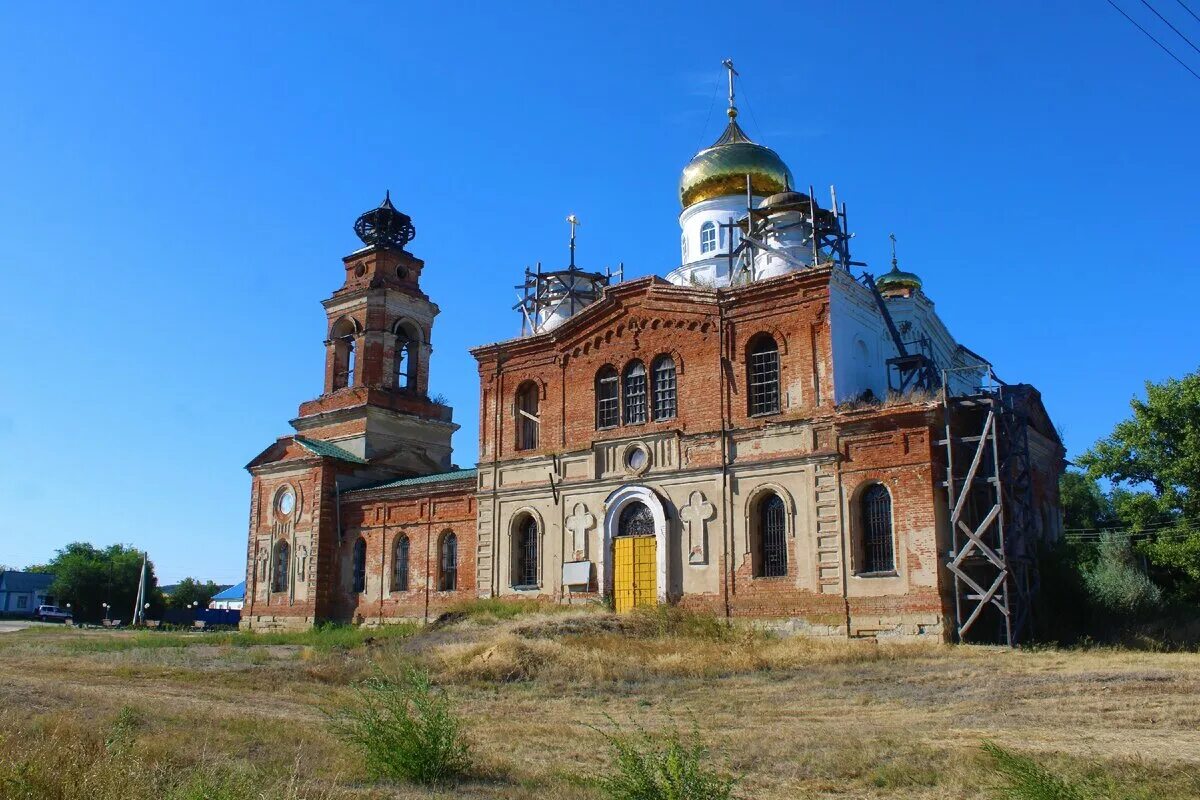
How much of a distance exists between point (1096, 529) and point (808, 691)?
3047 centimetres

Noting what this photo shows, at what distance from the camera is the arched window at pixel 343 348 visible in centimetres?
3847

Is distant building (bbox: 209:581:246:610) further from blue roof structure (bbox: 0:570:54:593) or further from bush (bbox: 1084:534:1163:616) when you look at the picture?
bush (bbox: 1084:534:1163:616)

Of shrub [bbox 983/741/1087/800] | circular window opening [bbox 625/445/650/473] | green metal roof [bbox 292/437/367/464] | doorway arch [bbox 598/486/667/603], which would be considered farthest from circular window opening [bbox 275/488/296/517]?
shrub [bbox 983/741/1087/800]

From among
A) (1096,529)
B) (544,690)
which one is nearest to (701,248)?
(544,690)

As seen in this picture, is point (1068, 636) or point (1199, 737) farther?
point (1068, 636)

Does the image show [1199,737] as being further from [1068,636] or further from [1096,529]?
[1096,529]

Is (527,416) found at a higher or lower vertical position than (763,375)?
lower

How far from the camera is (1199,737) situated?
10.9m

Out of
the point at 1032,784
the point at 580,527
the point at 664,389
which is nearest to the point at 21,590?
the point at 580,527

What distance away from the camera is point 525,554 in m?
29.7

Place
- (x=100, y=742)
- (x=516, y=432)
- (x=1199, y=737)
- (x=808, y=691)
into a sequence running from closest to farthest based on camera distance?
(x=100, y=742) < (x=1199, y=737) < (x=808, y=691) < (x=516, y=432)

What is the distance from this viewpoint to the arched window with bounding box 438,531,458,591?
32.3 metres

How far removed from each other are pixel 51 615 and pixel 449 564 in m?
43.6

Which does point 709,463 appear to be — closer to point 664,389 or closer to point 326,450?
point 664,389
